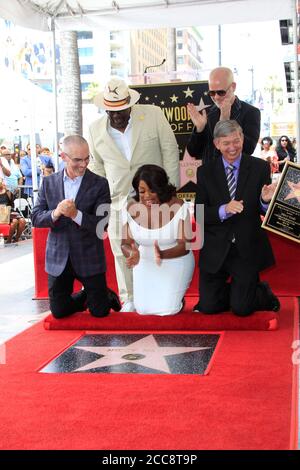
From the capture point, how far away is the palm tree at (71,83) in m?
12.0

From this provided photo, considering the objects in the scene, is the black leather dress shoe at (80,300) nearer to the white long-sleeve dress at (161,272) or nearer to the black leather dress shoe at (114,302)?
the black leather dress shoe at (114,302)

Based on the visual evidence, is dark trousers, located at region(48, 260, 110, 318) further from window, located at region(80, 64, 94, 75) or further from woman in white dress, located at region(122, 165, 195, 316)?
window, located at region(80, 64, 94, 75)

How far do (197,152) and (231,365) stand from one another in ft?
6.41

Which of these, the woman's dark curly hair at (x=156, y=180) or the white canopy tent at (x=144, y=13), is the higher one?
the white canopy tent at (x=144, y=13)

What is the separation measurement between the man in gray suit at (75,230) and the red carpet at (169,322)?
88 mm

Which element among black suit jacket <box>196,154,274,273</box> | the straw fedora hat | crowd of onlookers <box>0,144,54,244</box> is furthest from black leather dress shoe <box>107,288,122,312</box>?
crowd of onlookers <box>0,144,54,244</box>

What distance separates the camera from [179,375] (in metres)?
3.62

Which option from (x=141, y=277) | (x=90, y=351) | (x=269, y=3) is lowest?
(x=90, y=351)

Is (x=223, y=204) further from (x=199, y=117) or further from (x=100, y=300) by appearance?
(x=100, y=300)

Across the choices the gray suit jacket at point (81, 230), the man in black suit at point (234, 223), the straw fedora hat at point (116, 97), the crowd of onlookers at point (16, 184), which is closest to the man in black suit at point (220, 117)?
the man in black suit at point (234, 223)

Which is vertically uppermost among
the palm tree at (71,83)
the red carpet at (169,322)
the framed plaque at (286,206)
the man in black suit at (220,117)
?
the palm tree at (71,83)

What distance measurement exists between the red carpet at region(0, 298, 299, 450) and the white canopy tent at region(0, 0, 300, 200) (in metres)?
3.48

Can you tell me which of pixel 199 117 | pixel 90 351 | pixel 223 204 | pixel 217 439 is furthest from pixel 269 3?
pixel 217 439

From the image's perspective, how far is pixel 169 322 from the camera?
15.4 feet
